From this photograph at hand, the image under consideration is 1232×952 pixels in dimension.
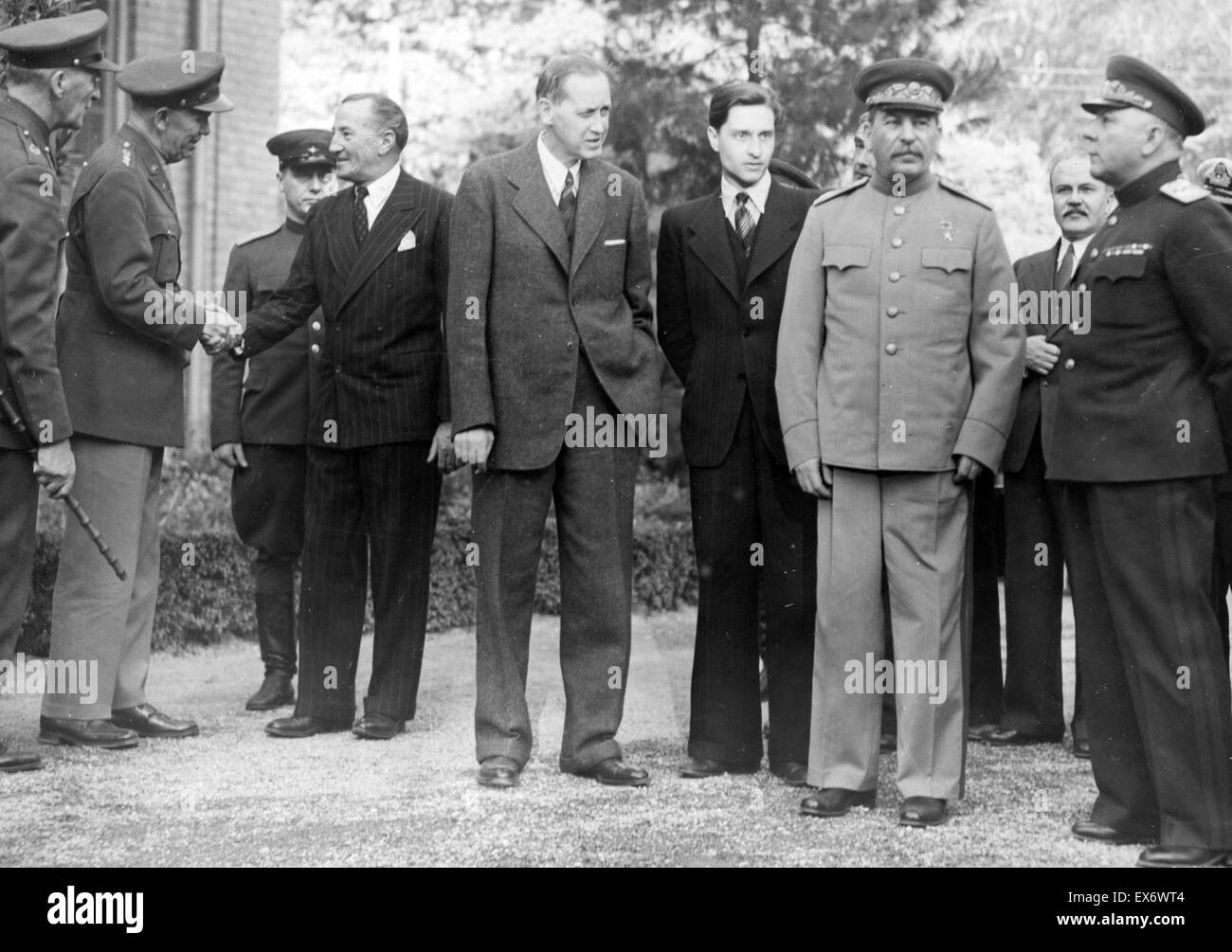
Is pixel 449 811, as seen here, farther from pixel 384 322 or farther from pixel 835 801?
pixel 384 322

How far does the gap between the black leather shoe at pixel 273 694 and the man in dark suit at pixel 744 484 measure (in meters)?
2.21

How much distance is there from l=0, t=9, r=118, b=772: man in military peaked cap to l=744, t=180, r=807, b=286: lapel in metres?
2.54

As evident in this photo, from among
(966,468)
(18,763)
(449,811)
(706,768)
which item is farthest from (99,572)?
(966,468)

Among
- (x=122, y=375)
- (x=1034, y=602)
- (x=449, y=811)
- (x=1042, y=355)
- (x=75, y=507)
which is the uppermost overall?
(x=1042, y=355)

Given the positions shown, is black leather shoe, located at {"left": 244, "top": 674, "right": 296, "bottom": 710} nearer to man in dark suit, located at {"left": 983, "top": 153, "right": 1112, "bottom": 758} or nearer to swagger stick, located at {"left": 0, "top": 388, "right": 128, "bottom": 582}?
swagger stick, located at {"left": 0, "top": 388, "right": 128, "bottom": 582}

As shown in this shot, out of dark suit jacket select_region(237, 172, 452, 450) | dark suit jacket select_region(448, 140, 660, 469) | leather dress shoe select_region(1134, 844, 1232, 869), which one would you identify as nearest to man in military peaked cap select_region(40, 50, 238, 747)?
dark suit jacket select_region(237, 172, 452, 450)

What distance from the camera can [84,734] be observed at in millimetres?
6148

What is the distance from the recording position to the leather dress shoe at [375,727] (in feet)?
21.0

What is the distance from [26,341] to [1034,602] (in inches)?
164

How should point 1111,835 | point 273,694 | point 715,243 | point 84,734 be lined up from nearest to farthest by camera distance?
point 1111,835, point 715,243, point 84,734, point 273,694

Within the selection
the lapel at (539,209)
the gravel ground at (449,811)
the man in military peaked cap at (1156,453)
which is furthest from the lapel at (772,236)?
the gravel ground at (449,811)

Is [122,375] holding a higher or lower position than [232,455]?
higher

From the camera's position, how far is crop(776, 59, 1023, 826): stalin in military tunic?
5.23 metres
